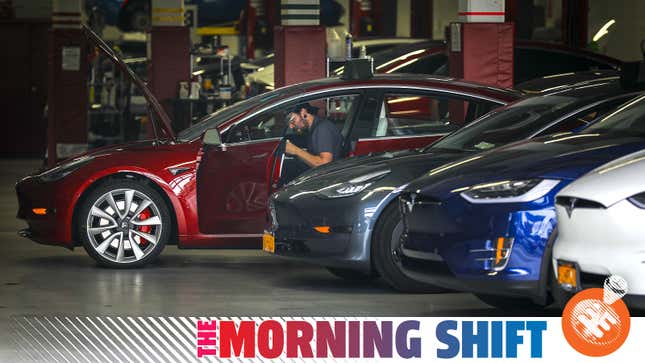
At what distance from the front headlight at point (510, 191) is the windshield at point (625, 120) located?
853 millimetres

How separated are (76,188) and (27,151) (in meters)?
15.3

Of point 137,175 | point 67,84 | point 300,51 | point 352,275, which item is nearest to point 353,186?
point 352,275

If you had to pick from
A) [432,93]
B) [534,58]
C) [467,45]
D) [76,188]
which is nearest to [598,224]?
[432,93]

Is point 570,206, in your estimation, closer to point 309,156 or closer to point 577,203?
point 577,203

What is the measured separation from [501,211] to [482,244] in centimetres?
22

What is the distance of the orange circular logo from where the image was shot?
701 centimetres

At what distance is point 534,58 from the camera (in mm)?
19531

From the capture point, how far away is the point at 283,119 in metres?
11.8

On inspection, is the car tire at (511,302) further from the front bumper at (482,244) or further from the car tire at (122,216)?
the car tire at (122,216)

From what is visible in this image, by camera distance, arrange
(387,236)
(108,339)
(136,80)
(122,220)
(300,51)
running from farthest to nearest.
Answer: (300,51), (136,80), (122,220), (387,236), (108,339)

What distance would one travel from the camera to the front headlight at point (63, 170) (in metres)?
11.7

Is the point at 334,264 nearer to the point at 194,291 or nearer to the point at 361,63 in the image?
the point at 194,291

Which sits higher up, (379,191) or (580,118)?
(580,118)

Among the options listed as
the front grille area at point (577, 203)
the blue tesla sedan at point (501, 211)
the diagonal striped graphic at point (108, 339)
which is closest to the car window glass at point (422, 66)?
the blue tesla sedan at point (501, 211)
